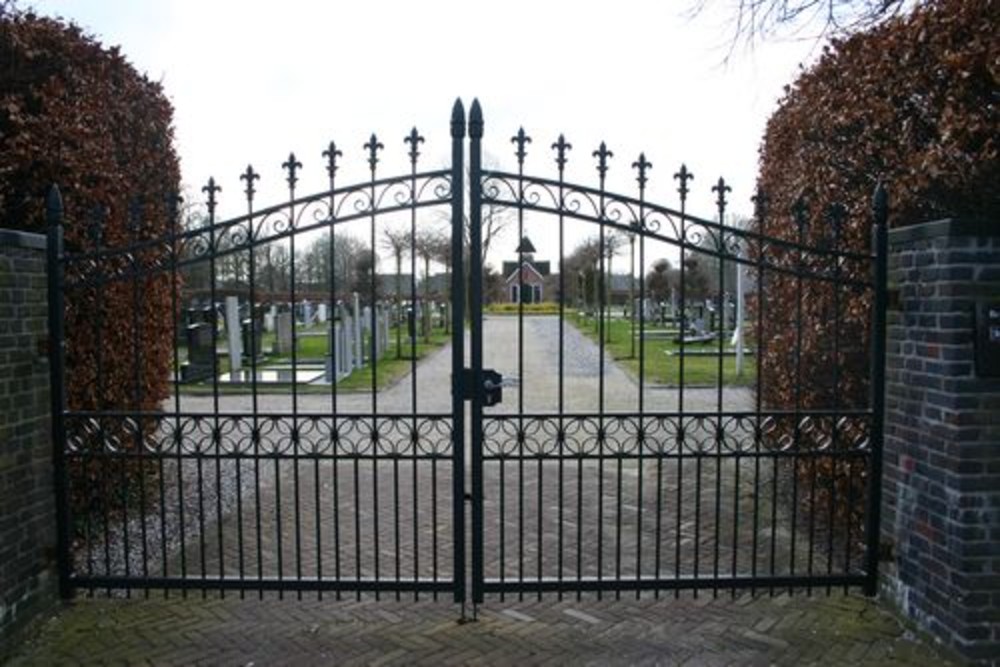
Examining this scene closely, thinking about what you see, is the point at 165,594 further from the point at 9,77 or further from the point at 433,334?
the point at 433,334

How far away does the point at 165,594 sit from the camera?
14.9 feet

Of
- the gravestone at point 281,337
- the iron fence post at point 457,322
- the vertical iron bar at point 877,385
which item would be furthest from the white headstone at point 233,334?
the vertical iron bar at point 877,385

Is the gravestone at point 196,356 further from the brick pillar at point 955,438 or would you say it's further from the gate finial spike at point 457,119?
the brick pillar at point 955,438

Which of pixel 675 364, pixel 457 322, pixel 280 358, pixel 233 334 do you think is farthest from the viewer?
pixel 280 358

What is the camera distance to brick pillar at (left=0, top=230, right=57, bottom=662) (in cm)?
393

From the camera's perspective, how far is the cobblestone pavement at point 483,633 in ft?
12.5

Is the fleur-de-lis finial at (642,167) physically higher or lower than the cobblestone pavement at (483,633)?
higher

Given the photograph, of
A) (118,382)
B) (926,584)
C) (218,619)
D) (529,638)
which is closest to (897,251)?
(926,584)

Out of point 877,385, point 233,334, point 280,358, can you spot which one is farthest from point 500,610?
point 280,358

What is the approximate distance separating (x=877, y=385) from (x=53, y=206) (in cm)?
464

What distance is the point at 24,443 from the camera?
4.09m

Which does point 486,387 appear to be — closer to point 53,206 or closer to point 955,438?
point 955,438

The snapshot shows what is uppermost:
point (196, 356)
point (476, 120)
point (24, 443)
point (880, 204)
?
point (476, 120)

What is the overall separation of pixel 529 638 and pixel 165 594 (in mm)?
2224
